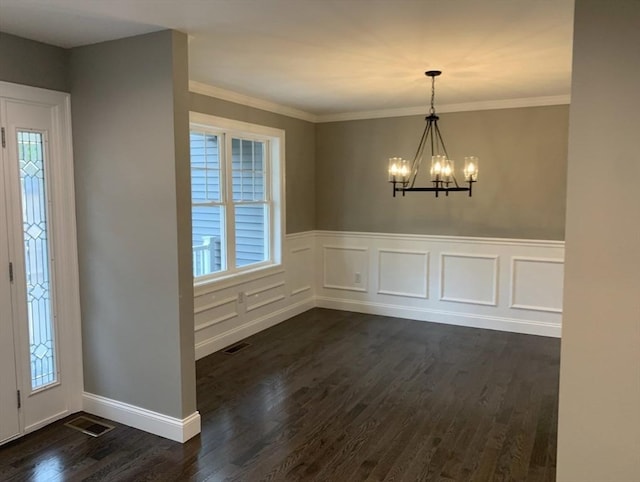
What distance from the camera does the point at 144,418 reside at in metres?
3.16

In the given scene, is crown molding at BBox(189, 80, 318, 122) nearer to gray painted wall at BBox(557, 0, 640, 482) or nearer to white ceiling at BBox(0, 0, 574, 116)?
white ceiling at BBox(0, 0, 574, 116)

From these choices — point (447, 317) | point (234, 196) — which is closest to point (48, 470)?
point (234, 196)

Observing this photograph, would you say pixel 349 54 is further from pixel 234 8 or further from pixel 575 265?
pixel 575 265

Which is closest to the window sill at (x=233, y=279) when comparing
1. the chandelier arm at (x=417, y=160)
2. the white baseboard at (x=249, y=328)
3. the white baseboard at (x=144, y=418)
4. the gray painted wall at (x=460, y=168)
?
the white baseboard at (x=249, y=328)

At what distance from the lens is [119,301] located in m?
3.20

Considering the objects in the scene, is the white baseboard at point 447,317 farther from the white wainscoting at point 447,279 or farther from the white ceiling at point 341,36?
the white ceiling at point 341,36

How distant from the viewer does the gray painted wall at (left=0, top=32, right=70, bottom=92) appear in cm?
287

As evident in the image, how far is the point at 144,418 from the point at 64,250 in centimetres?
123

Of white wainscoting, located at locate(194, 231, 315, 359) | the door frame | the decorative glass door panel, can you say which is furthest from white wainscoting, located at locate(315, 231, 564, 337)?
the decorative glass door panel

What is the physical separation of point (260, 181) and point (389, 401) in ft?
9.37

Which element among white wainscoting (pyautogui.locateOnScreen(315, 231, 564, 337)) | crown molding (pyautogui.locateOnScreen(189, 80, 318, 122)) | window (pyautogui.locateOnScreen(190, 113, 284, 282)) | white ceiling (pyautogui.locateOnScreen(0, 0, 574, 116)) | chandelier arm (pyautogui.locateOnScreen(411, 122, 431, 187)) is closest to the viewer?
white ceiling (pyautogui.locateOnScreen(0, 0, 574, 116))

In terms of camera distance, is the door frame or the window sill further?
the window sill

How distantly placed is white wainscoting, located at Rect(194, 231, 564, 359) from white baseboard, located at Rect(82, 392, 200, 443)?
46.8 inches

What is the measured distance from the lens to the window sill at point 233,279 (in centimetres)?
450
